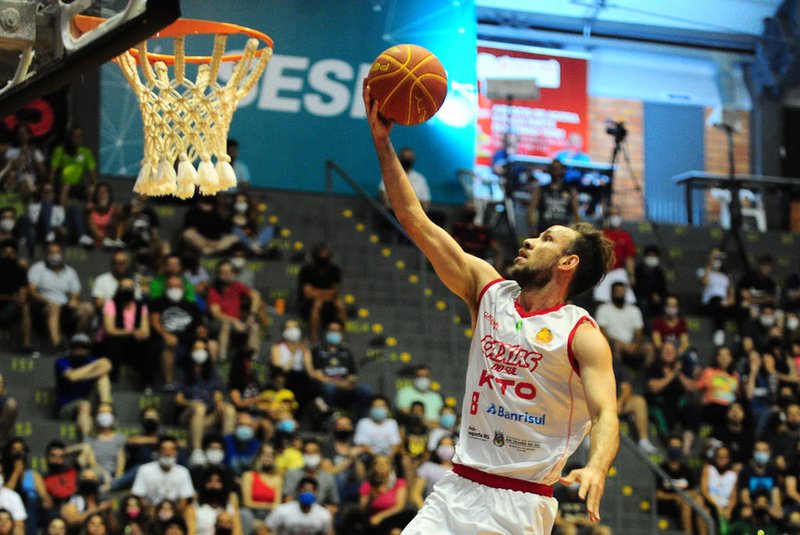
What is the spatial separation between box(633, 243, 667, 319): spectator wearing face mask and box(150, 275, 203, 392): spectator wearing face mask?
622 cm

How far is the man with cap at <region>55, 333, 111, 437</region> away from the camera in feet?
44.6

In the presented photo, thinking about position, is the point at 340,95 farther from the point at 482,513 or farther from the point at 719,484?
the point at 482,513

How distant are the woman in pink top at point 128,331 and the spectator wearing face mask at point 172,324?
0.45 ft

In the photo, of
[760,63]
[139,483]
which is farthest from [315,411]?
[760,63]

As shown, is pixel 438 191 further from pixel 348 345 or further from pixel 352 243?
pixel 348 345

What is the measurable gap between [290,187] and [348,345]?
3.98 m

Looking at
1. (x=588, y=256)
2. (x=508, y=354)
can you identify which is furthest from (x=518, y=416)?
(x=588, y=256)

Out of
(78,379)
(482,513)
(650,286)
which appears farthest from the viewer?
(650,286)

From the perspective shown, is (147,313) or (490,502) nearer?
(490,502)

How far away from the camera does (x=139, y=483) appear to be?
1242cm

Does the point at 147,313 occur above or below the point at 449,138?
below

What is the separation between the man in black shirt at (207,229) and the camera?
16192mm

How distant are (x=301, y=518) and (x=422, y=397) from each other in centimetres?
283

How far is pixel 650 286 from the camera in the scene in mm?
18031
